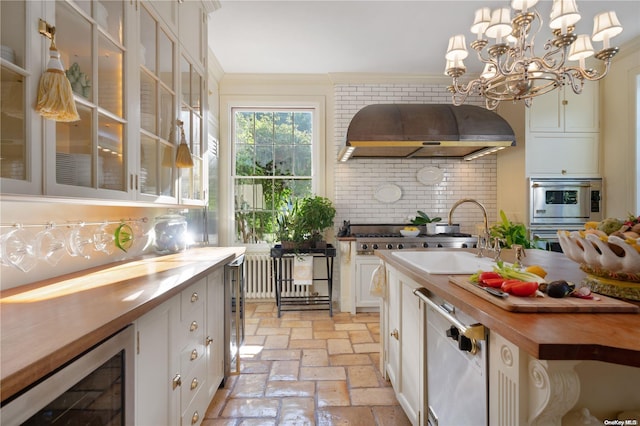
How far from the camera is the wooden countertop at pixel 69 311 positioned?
0.70m

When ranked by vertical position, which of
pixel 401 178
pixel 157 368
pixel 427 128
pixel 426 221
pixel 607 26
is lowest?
pixel 157 368

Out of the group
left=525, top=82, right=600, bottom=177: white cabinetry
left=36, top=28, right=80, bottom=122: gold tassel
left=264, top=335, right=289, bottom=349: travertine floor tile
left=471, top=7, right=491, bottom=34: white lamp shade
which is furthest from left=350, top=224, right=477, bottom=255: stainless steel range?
left=36, top=28, right=80, bottom=122: gold tassel

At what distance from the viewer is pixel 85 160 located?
54.4 inches

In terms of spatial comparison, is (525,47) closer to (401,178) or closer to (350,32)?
(350,32)

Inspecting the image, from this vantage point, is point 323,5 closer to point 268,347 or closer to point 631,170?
point 268,347

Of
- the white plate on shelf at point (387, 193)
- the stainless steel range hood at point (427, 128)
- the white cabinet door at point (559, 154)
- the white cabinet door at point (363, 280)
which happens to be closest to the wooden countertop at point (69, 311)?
the stainless steel range hood at point (427, 128)

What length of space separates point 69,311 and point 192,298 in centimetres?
68

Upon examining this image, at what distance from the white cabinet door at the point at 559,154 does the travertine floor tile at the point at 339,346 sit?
3.06m

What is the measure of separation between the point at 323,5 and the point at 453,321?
300cm

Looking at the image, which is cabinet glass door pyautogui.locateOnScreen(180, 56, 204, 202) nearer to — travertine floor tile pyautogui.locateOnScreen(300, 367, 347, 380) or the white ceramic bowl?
travertine floor tile pyautogui.locateOnScreen(300, 367, 347, 380)

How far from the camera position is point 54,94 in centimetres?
111

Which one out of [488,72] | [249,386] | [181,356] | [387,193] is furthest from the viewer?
[387,193]

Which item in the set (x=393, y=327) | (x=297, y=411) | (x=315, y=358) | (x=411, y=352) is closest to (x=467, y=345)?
(x=411, y=352)

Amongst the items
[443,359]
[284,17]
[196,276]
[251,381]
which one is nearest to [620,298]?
[443,359]
